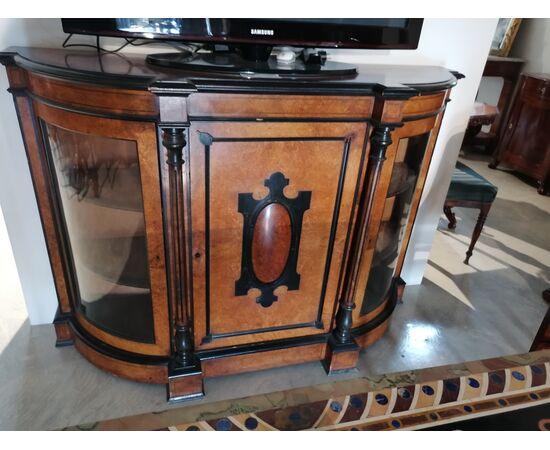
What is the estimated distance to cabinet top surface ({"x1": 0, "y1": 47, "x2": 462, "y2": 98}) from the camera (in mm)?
980

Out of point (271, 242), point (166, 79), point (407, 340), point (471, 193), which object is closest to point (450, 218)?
point (471, 193)

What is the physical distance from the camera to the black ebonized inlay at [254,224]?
1.21 m

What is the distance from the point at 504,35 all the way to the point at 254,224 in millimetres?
3839

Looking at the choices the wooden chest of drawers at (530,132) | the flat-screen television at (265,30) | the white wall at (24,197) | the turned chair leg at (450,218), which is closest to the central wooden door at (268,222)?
the flat-screen television at (265,30)

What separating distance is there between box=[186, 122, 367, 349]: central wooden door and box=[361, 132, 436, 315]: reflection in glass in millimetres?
196

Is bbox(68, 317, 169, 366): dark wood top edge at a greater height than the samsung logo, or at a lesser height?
lesser

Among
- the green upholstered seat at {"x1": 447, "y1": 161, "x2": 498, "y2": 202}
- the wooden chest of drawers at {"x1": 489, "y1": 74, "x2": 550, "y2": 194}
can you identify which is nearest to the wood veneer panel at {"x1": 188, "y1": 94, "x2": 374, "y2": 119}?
the green upholstered seat at {"x1": 447, "y1": 161, "x2": 498, "y2": 202}

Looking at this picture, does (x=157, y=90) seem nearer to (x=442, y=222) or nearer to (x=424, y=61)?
(x=424, y=61)

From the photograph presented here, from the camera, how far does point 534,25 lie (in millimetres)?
3777

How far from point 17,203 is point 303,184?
1015 mm

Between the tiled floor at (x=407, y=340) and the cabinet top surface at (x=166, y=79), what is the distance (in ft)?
3.35

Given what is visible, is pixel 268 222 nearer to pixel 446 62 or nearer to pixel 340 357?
pixel 340 357

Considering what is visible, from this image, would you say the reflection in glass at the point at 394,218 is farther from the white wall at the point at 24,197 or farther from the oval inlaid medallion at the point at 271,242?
the white wall at the point at 24,197

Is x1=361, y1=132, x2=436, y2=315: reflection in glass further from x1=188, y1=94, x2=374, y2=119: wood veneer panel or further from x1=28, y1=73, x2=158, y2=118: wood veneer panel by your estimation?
x1=28, y1=73, x2=158, y2=118: wood veneer panel
